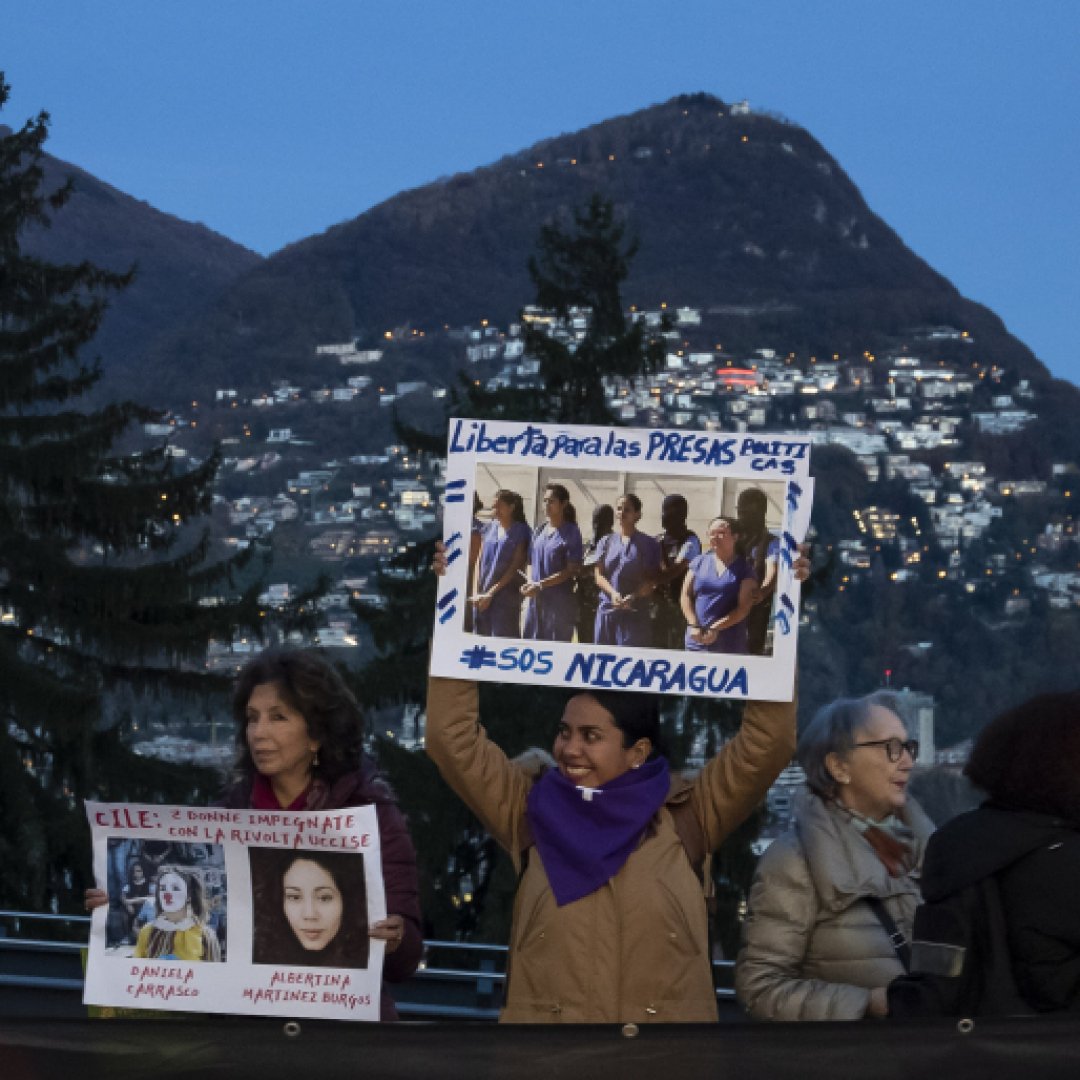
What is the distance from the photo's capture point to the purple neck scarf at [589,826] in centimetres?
414

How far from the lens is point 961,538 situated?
44062mm

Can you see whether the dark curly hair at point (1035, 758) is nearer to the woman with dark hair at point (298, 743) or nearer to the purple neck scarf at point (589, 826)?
the purple neck scarf at point (589, 826)

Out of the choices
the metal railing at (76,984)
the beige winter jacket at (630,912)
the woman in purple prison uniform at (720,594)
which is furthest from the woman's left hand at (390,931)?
the metal railing at (76,984)

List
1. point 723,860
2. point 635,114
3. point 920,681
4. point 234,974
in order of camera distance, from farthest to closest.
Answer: point 635,114, point 920,681, point 723,860, point 234,974

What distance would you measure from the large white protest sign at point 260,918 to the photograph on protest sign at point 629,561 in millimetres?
695

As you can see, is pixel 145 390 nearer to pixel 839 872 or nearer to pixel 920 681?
pixel 920 681

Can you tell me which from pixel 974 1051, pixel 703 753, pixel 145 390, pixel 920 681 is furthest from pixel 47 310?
pixel 145 390

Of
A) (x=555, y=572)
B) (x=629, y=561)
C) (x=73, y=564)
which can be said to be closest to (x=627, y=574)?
(x=629, y=561)

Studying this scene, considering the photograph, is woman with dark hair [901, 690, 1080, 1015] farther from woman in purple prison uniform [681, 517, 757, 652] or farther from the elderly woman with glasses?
woman in purple prison uniform [681, 517, 757, 652]

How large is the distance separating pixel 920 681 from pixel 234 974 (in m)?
29.9

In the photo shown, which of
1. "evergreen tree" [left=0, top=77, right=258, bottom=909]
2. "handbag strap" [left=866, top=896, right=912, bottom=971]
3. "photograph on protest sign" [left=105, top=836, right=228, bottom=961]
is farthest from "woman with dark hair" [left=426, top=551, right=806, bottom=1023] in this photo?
"evergreen tree" [left=0, top=77, right=258, bottom=909]

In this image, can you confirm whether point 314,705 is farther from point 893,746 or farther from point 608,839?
point 893,746

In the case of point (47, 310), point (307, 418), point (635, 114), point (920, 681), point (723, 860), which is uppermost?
point (635, 114)

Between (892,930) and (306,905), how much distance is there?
1271 millimetres
